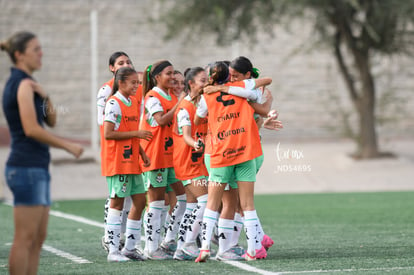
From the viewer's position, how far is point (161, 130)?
869cm

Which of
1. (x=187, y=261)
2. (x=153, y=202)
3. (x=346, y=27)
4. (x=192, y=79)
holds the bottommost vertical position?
(x=187, y=261)

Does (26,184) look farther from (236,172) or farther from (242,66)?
(242,66)

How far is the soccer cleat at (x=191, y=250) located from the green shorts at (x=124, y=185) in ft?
2.42

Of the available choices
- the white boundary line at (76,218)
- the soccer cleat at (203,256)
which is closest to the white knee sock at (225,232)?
the soccer cleat at (203,256)

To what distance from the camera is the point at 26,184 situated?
5.65 metres

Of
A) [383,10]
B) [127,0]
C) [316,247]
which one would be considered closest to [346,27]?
[383,10]

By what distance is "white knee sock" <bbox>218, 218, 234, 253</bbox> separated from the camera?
800 centimetres

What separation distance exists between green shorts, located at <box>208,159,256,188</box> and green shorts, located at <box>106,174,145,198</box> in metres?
0.79

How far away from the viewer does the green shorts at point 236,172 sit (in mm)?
7875

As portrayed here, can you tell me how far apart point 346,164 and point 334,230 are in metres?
13.5

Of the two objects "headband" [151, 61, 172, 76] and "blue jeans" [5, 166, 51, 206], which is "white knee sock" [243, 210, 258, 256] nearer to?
"headband" [151, 61, 172, 76]

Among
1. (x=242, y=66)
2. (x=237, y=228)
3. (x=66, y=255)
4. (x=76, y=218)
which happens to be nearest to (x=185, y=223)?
(x=237, y=228)

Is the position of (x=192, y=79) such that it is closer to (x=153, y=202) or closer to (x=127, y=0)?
(x=153, y=202)

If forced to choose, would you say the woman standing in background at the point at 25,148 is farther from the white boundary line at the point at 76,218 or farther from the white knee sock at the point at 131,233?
the white boundary line at the point at 76,218
